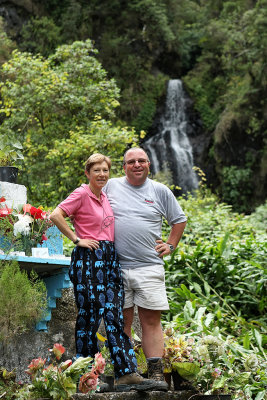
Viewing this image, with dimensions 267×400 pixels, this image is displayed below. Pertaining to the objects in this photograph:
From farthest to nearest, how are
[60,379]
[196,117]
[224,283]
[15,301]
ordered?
[196,117] < [224,283] < [15,301] < [60,379]

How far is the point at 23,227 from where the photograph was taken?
3.84 m

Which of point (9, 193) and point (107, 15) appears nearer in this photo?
point (9, 193)

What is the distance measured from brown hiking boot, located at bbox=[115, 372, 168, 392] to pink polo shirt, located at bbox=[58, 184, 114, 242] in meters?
0.90

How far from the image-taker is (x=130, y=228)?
3.84 m

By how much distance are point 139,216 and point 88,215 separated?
36cm

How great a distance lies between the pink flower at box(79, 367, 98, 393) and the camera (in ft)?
10.5

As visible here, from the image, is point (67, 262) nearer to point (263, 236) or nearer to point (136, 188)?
point (136, 188)

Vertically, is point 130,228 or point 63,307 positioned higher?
point 130,228

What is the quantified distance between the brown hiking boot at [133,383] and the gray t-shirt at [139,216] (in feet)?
2.40

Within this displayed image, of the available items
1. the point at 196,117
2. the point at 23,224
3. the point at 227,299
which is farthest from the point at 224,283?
the point at 196,117

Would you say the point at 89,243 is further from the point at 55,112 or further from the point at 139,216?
the point at 55,112

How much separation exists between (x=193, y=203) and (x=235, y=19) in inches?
493

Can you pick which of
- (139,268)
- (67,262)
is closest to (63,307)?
(67,262)

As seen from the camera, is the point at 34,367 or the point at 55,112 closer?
the point at 34,367
